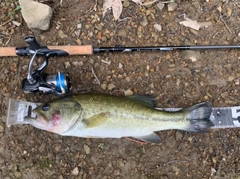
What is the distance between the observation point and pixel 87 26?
14.2 feet

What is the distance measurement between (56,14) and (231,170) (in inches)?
127

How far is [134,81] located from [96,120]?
2.99 ft

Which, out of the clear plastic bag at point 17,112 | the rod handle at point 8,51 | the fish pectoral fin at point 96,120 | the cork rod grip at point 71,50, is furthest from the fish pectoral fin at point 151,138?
the rod handle at point 8,51

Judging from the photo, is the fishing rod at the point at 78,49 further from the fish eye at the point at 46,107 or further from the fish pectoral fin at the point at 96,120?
the fish pectoral fin at the point at 96,120

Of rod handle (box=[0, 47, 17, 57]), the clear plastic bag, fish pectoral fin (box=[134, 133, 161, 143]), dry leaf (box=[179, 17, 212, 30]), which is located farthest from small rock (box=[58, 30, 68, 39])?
fish pectoral fin (box=[134, 133, 161, 143])

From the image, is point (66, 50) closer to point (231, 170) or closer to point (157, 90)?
point (157, 90)

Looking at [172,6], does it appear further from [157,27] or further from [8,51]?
[8,51]

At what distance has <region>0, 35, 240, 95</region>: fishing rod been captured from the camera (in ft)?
12.4

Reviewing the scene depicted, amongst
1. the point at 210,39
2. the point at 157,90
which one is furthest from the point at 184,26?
the point at 157,90

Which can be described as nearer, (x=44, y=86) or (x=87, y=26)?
A: (x=44, y=86)

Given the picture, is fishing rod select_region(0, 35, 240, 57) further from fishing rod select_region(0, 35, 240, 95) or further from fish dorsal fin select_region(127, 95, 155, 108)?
fish dorsal fin select_region(127, 95, 155, 108)

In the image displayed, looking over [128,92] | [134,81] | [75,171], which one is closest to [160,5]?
[134,81]

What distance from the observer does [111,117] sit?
3629 millimetres

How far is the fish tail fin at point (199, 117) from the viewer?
3.76m
